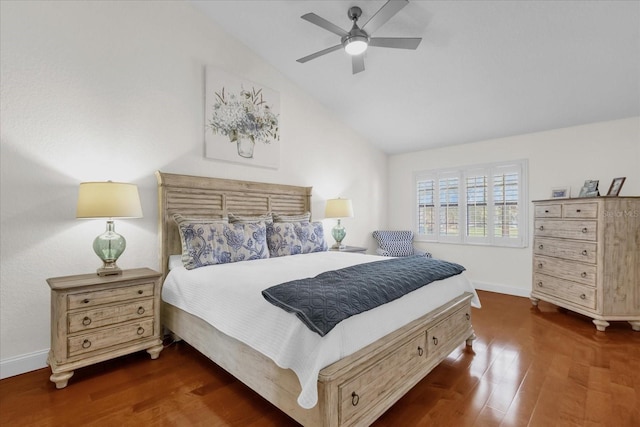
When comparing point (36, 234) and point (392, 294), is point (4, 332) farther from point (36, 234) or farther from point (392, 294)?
point (392, 294)

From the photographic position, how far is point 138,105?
109 inches

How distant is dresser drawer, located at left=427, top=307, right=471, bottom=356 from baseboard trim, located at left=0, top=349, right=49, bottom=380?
2.87m

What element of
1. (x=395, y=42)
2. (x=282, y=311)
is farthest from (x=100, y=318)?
(x=395, y=42)

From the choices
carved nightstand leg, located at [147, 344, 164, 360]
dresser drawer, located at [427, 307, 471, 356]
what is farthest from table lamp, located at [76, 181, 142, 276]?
dresser drawer, located at [427, 307, 471, 356]

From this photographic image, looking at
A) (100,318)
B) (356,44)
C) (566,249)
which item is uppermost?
(356,44)

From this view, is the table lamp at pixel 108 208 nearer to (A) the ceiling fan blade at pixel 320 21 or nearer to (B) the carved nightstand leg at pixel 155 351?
(B) the carved nightstand leg at pixel 155 351

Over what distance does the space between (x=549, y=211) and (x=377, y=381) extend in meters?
3.26

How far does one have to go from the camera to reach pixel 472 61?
3.12 metres

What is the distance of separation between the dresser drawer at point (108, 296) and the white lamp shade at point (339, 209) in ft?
7.96

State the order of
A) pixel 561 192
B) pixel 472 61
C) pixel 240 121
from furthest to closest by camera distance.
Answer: pixel 561 192, pixel 240 121, pixel 472 61

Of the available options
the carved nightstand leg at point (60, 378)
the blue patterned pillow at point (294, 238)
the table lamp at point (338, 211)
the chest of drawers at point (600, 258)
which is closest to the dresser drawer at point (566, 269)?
the chest of drawers at point (600, 258)

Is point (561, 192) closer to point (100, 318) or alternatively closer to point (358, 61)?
point (358, 61)

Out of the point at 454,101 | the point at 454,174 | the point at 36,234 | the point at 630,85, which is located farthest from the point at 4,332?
the point at 630,85

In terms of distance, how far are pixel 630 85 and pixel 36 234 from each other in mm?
5540
